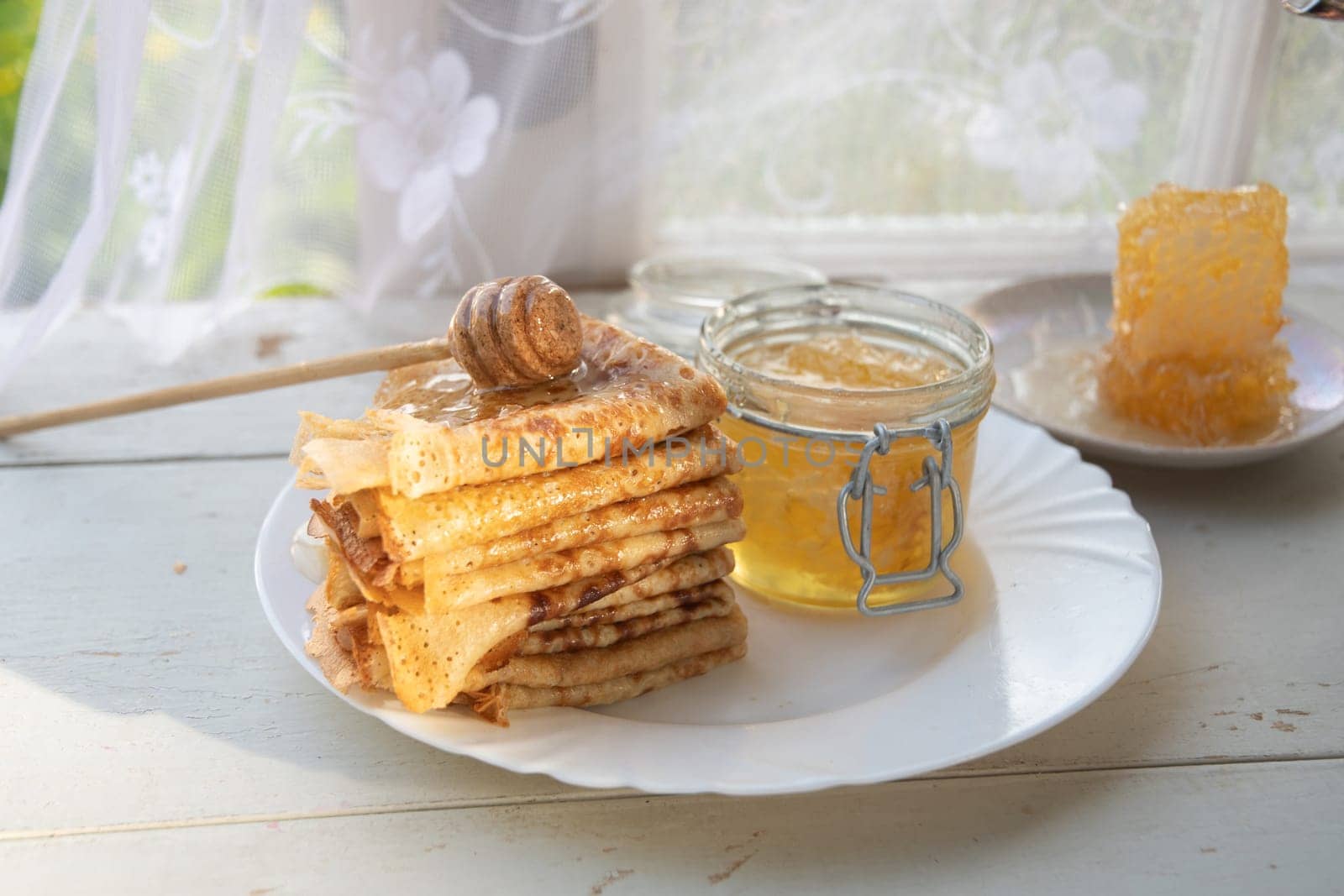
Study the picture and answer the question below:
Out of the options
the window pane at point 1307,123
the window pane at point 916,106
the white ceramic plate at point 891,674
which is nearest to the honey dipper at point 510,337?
the white ceramic plate at point 891,674

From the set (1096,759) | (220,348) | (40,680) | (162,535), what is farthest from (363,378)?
(1096,759)

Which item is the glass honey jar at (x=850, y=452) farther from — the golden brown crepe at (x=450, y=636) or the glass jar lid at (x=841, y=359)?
the golden brown crepe at (x=450, y=636)

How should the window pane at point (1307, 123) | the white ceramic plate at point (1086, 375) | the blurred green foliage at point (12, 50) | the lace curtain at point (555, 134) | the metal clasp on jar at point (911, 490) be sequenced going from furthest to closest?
1. the blurred green foliage at point (12, 50)
2. the window pane at point (1307, 123)
3. the lace curtain at point (555, 134)
4. the white ceramic plate at point (1086, 375)
5. the metal clasp on jar at point (911, 490)

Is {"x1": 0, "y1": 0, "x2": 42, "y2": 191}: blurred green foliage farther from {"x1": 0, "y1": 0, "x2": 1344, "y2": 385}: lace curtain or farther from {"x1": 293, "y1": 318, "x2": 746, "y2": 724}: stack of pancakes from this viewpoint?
{"x1": 293, "y1": 318, "x2": 746, "y2": 724}: stack of pancakes

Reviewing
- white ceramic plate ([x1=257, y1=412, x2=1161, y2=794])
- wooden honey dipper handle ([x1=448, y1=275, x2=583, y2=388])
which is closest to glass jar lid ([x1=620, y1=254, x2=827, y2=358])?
white ceramic plate ([x1=257, y1=412, x2=1161, y2=794])

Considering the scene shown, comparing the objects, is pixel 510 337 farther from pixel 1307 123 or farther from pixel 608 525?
pixel 1307 123

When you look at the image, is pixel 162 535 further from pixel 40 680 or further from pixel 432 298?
pixel 432 298

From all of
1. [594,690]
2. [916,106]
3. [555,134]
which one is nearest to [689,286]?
[555,134]
